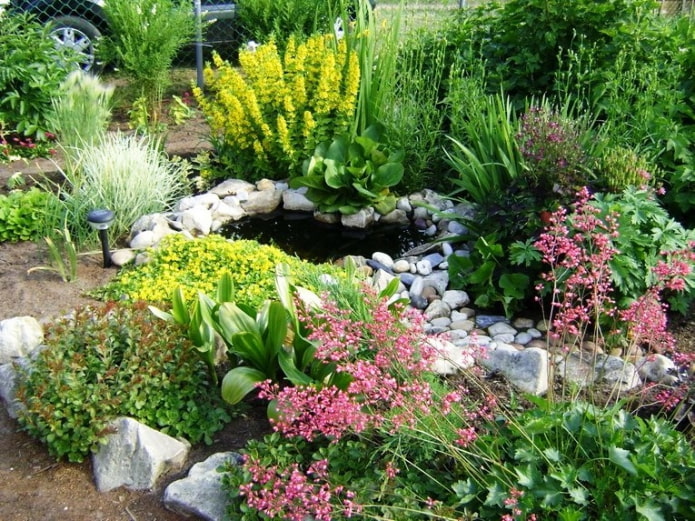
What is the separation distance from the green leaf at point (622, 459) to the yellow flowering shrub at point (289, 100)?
12.1 ft

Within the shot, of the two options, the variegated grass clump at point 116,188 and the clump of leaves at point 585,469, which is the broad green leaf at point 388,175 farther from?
the clump of leaves at point 585,469

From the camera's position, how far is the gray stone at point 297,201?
18.7ft

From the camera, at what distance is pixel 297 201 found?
5.71 meters

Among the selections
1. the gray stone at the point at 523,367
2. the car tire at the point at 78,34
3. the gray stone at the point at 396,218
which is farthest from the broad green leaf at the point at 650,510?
the car tire at the point at 78,34

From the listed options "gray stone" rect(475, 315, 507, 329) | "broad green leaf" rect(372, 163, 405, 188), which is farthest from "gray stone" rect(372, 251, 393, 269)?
"gray stone" rect(475, 315, 507, 329)

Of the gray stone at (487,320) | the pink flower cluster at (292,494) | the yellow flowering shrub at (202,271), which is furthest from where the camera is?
the gray stone at (487,320)

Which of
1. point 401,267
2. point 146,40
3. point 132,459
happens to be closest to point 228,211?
point 401,267

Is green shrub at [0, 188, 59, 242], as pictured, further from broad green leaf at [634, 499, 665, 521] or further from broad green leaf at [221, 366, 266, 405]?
broad green leaf at [634, 499, 665, 521]

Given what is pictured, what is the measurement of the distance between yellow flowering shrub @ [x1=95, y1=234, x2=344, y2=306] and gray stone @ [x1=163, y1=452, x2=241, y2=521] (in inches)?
47.0

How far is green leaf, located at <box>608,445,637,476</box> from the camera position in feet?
7.49

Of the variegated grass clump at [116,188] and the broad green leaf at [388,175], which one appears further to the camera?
the broad green leaf at [388,175]

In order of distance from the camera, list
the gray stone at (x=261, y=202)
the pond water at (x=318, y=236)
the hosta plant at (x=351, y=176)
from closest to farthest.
A: the pond water at (x=318, y=236) < the hosta plant at (x=351, y=176) < the gray stone at (x=261, y=202)

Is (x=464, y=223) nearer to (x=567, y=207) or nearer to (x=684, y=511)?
(x=567, y=207)

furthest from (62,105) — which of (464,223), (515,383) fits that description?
(515,383)
